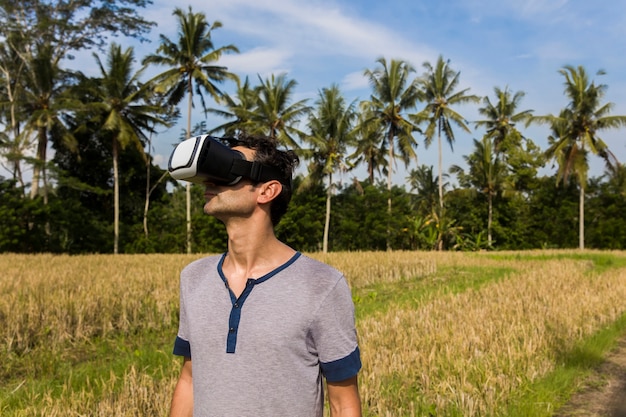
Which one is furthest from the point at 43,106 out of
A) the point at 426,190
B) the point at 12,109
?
the point at 426,190

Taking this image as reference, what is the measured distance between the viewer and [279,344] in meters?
1.56

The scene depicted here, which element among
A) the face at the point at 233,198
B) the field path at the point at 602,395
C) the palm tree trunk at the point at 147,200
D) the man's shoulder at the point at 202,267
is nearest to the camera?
the face at the point at 233,198

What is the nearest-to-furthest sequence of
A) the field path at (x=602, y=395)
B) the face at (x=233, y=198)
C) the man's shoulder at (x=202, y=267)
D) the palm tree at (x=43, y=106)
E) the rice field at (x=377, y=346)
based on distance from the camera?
the face at (x=233, y=198) → the man's shoulder at (x=202, y=267) → the rice field at (x=377, y=346) → the field path at (x=602, y=395) → the palm tree at (x=43, y=106)

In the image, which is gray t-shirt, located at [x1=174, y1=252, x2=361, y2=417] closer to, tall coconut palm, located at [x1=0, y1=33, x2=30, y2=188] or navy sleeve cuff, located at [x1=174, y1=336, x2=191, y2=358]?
navy sleeve cuff, located at [x1=174, y1=336, x2=191, y2=358]

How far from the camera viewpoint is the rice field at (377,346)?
4.08 meters

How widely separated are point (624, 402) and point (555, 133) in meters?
34.3

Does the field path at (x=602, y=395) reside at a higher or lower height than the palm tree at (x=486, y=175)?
lower

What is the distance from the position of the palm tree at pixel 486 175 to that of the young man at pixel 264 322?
3318 cm

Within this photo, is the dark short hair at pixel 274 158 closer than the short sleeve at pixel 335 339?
No

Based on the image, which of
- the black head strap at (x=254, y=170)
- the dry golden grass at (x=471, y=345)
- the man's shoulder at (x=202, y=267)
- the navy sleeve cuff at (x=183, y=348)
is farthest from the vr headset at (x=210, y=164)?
the dry golden grass at (x=471, y=345)

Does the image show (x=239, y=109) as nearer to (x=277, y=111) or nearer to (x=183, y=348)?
(x=277, y=111)

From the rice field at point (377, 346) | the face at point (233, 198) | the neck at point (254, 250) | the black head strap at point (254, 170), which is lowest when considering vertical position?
the rice field at point (377, 346)

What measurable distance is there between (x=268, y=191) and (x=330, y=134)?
29370mm

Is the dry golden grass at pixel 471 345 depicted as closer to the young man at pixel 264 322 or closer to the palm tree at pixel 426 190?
the young man at pixel 264 322
